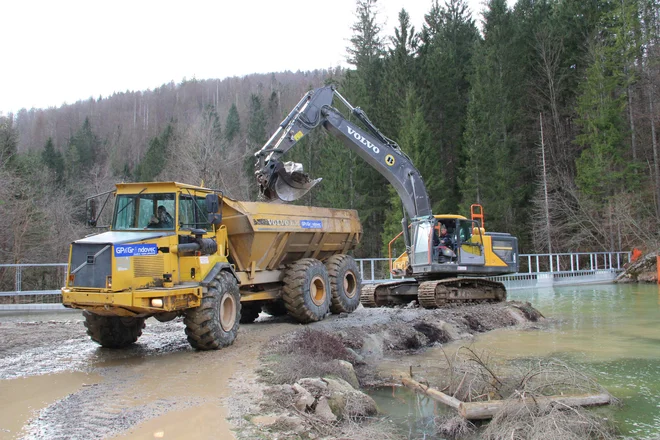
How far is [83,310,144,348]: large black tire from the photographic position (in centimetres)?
953

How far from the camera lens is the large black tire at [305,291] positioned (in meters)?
12.0

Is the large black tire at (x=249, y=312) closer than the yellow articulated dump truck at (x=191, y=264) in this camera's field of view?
No

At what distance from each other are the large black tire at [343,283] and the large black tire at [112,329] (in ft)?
15.7

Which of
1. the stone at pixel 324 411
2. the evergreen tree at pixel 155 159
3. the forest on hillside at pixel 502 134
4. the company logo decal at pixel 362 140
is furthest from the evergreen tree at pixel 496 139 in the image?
the evergreen tree at pixel 155 159

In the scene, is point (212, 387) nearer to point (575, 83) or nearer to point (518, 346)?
point (518, 346)

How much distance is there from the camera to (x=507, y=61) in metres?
41.0

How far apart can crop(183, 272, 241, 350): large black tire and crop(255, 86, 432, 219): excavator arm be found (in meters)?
3.71

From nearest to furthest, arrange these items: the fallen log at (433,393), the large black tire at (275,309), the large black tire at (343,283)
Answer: the fallen log at (433,393) → the large black tire at (343,283) → the large black tire at (275,309)

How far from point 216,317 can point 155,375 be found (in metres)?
1.61

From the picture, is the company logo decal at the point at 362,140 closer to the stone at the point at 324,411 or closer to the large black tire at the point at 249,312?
the large black tire at the point at 249,312

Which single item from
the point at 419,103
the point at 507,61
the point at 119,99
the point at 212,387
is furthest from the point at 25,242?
the point at 119,99

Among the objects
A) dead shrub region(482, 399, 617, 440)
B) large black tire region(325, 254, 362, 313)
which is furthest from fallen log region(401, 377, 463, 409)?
large black tire region(325, 254, 362, 313)

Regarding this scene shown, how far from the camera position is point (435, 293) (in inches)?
590

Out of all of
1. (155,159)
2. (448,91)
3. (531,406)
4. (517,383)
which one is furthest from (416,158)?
(155,159)
